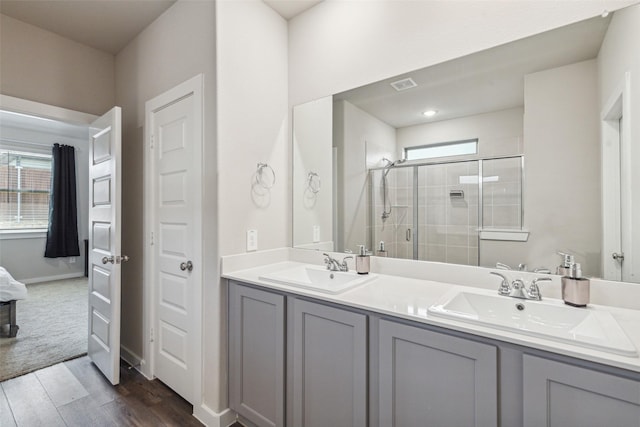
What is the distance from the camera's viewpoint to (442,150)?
1683 millimetres

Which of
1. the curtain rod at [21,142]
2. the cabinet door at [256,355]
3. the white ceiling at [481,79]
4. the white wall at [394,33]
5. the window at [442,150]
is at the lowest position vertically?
the cabinet door at [256,355]

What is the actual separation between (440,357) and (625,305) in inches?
30.8

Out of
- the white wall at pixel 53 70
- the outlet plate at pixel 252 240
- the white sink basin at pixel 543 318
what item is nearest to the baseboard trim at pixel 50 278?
the white wall at pixel 53 70

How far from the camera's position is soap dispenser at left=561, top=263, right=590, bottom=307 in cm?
118

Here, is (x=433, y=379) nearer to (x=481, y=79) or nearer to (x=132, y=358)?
(x=481, y=79)

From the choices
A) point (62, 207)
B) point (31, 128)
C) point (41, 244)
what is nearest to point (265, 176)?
point (62, 207)

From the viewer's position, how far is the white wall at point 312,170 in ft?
6.98

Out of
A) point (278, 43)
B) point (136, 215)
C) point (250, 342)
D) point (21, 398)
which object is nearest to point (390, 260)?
point (250, 342)

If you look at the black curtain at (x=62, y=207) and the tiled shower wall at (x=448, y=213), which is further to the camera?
the black curtain at (x=62, y=207)

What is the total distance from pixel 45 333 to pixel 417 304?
3.78 metres

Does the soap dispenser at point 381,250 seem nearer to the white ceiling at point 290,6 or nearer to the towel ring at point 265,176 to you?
the towel ring at point 265,176

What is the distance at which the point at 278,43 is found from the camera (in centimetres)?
222

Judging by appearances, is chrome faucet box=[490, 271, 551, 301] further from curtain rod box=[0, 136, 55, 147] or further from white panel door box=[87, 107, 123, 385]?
curtain rod box=[0, 136, 55, 147]

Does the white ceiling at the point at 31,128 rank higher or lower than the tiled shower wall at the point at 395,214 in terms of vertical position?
higher
